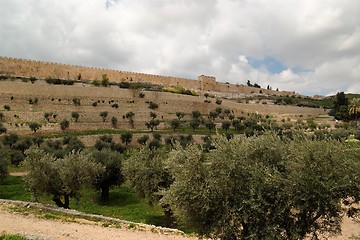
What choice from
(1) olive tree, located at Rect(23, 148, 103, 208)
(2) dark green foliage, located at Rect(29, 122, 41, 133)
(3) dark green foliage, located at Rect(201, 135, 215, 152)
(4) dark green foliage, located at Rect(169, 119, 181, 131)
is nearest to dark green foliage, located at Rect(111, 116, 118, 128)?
(4) dark green foliage, located at Rect(169, 119, 181, 131)

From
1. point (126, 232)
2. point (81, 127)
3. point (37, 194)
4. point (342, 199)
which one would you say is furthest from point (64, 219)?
point (81, 127)

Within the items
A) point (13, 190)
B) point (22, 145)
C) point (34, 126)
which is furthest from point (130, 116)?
point (13, 190)

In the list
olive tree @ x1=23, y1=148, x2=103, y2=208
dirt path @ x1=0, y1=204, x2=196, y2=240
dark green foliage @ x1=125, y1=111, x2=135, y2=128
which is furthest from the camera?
dark green foliage @ x1=125, y1=111, x2=135, y2=128

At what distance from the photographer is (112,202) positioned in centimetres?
2300

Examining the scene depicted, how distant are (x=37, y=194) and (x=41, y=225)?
656 cm

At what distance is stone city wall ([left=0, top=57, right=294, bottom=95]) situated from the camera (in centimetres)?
6975

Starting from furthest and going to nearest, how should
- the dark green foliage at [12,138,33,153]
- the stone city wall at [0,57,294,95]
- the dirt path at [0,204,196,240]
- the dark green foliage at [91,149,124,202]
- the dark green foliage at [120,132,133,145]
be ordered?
the stone city wall at [0,57,294,95] → the dark green foliage at [120,132,133,145] → the dark green foliage at [12,138,33,153] → the dark green foliage at [91,149,124,202] → the dirt path at [0,204,196,240]

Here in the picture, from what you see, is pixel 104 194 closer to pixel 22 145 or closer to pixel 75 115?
pixel 22 145

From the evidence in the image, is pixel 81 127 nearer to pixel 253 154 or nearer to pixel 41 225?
pixel 41 225

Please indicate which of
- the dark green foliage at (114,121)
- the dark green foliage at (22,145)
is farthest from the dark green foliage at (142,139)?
the dark green foliage at (22,145)

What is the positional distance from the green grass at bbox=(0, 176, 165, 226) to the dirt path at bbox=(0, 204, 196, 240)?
429 cm

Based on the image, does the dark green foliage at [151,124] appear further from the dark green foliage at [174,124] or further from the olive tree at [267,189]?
the olive tree at [267,189]

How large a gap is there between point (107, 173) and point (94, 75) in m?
62.7

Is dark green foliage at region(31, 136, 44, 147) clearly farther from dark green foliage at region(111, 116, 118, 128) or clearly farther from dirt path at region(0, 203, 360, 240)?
dirt path at region(0, 203, 360, 240)
